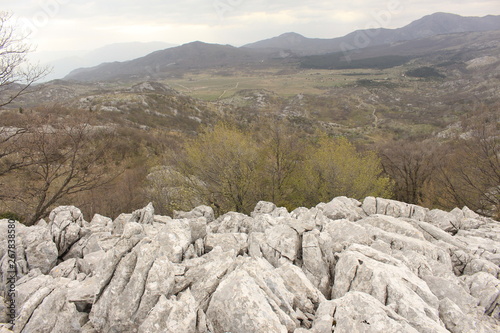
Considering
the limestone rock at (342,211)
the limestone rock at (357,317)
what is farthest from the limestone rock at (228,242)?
the limestone rock at (342,211)

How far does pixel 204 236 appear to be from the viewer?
43.5ft

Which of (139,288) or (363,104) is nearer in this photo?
(139,288)

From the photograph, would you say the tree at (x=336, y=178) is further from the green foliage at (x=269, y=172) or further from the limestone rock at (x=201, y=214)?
the limestone rock at (x=201, y=214)

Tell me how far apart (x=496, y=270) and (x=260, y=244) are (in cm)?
1047

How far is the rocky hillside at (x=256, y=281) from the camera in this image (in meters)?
7.71

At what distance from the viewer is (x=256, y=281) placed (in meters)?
8.70

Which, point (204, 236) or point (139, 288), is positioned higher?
point (139, 288)

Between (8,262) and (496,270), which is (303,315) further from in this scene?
(8,262)

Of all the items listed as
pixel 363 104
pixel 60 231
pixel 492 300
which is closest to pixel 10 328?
pixel 60 231

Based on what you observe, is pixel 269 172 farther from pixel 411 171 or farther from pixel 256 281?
pixel 411 171

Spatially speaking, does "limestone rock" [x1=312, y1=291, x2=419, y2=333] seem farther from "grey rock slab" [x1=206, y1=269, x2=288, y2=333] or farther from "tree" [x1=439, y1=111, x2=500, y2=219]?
"tree" [x1=439, y1=111, x2=500, y2=219]

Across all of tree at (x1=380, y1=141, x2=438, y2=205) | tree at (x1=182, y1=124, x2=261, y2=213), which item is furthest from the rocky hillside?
tree at (x1=380, y1=141, x2=438, y2=205)

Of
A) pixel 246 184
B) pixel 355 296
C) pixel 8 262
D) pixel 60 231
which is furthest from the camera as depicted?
pixel 246 184

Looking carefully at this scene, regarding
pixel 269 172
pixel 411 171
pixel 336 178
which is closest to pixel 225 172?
pixel 269 172
